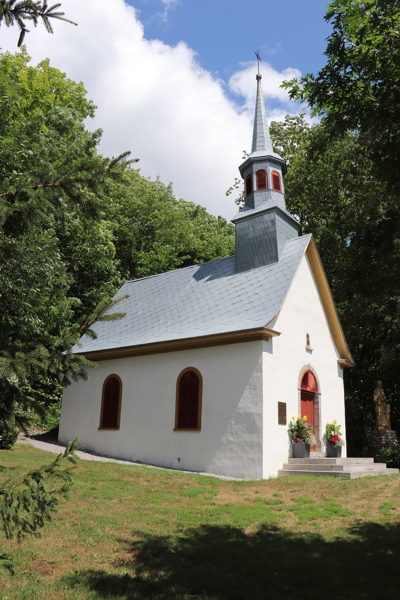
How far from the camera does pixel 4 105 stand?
15078 millimetres

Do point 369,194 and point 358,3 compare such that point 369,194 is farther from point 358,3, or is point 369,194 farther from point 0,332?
point 0,332

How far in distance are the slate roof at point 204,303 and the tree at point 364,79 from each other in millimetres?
7950

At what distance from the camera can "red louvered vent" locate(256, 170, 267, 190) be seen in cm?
2030

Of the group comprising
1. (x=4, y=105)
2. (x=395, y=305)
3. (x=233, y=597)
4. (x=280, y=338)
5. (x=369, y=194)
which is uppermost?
(x=369, y=194)

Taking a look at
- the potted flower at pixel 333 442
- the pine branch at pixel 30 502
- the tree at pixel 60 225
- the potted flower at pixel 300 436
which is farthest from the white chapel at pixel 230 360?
the pine branch at pixel 30 502

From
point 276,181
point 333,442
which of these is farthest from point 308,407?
point 276,181

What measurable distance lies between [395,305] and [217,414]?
952cm

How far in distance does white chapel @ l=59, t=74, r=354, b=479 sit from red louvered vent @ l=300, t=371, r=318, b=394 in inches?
1.4

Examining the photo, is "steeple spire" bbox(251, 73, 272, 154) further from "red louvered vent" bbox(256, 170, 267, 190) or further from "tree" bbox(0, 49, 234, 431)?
Answer: "tree" bbox(0, 49, 234, 431)

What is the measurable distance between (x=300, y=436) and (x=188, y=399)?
147 inches

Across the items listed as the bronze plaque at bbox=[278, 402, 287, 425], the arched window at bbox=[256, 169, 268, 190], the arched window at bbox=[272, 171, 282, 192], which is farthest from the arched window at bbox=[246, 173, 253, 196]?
the bronze plaque at bbox=[278, 402, 287, 425]

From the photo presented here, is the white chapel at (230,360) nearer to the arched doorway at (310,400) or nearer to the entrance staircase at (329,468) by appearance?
the arched doorway at (310,400)

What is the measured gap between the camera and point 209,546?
6766 millimetres

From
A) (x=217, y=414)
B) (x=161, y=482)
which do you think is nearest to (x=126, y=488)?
(x=161, y=482)
